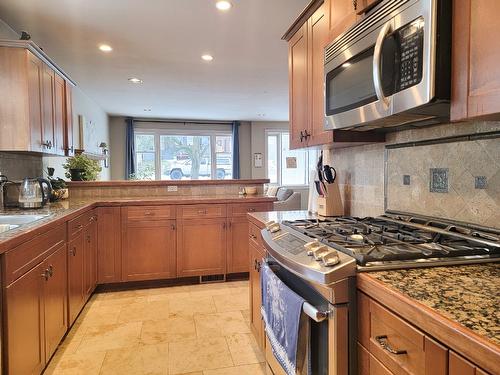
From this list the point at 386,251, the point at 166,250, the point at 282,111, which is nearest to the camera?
the point at 386,251

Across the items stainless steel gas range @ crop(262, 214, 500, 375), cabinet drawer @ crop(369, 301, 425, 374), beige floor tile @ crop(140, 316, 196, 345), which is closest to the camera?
cabinet drawer @ crop(369, 301, 425, 374)

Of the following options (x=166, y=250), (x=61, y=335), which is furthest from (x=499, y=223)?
(x=166, y=250)

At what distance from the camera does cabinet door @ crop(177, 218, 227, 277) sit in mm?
3487

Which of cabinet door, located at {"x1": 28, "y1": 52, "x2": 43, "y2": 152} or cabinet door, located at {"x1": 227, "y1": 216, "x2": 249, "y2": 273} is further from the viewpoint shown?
cabinet door, located at {"x1": 227, "y1": 216, "x2": 249, "y2": 273}

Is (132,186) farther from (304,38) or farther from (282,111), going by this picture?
(282,111)

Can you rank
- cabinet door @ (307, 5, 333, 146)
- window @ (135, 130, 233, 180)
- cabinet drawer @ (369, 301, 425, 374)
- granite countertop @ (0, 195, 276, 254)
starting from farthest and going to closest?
window @ (135, 130, 233, 180) < cabinet door @ (307, 5, 333, 146) < granite countertop @ (0, 195, 276, 254) < cabinet drawer @ (369, 301, 425, 374)

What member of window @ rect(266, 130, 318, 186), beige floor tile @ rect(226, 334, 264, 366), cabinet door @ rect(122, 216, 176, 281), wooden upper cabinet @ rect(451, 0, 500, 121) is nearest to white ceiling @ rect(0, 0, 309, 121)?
cabinet door @ rect(122, 216, 176, 281)

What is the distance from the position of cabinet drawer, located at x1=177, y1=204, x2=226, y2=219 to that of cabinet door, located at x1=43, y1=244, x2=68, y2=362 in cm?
131

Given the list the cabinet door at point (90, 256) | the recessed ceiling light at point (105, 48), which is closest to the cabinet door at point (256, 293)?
the cabinet door at point (90, 256)

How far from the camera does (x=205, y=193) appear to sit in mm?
4070

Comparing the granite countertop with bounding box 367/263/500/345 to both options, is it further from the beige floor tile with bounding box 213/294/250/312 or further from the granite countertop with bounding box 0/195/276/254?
the beige floor tile with bounding box 213/294/250/312

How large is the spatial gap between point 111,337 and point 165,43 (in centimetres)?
286

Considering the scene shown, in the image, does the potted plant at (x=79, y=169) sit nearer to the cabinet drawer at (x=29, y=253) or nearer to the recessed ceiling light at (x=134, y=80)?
the recessed ceiling light at (x=134, y=80)

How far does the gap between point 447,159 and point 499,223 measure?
1.13 ft
